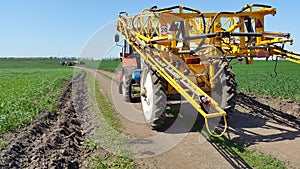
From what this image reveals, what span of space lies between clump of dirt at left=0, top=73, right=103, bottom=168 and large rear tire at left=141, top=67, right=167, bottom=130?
1.57 metres

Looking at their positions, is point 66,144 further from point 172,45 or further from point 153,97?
point 172,45

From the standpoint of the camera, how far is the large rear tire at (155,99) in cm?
638

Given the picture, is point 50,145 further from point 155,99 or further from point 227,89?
point 227,89

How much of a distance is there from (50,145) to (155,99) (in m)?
2.45

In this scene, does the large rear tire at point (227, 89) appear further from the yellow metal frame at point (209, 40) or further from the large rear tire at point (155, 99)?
the large rear tire at point (155, 99)

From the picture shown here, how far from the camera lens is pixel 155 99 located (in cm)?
639

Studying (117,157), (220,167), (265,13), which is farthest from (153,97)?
(265,13)

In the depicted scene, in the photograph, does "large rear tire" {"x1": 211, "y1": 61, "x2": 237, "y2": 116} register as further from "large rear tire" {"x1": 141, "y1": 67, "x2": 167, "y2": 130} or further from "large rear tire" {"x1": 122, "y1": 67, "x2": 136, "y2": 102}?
"large rear tire" {"x1": 122, "y1": 67, "x2": 136, "y2": 102}

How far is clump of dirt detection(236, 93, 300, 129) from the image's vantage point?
8.12m

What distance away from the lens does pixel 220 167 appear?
4707mm

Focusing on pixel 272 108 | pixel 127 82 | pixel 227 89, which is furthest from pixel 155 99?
pixel 272 108

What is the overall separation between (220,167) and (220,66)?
8.66ft

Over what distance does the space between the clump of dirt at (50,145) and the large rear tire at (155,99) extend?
157 centimetres

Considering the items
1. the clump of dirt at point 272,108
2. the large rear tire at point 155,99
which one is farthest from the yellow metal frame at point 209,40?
the clump of dirt at point 272,108
